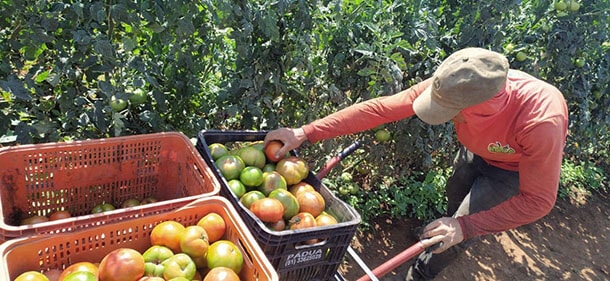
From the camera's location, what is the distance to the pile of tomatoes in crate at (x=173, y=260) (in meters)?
1.51

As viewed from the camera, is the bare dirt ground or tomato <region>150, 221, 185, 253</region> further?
the bare dirt ground

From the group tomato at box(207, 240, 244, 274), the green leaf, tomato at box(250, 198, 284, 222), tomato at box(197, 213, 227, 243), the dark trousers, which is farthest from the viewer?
the dark trousers

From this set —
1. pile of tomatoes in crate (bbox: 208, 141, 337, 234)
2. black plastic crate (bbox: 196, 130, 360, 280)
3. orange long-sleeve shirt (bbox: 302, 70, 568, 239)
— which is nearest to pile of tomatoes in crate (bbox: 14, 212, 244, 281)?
black plastic crate (bbox: 196, 130, 360, 280)

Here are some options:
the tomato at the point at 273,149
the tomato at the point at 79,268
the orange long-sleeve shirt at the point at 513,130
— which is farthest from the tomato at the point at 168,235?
the orange long-sleeve shirt at the point at 513,130

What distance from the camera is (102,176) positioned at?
209 cm

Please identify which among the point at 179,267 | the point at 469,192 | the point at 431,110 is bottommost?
the point at 469,192

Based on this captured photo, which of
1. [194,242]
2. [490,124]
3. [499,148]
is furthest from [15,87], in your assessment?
[499,148]

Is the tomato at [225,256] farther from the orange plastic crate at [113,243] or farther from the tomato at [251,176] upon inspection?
the tomato at [251,176]

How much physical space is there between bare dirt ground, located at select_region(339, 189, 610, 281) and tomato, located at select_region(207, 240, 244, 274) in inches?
65.9

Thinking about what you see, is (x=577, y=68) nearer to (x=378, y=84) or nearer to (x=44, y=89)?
(x=378, y=84)

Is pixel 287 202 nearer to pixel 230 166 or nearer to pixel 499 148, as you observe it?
pixel 230 166

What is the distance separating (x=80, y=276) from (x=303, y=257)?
793 mm

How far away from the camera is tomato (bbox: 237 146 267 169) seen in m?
2.20

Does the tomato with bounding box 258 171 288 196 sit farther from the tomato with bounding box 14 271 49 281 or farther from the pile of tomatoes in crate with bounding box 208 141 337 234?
the tomato with bounding box 14 271 49 281
